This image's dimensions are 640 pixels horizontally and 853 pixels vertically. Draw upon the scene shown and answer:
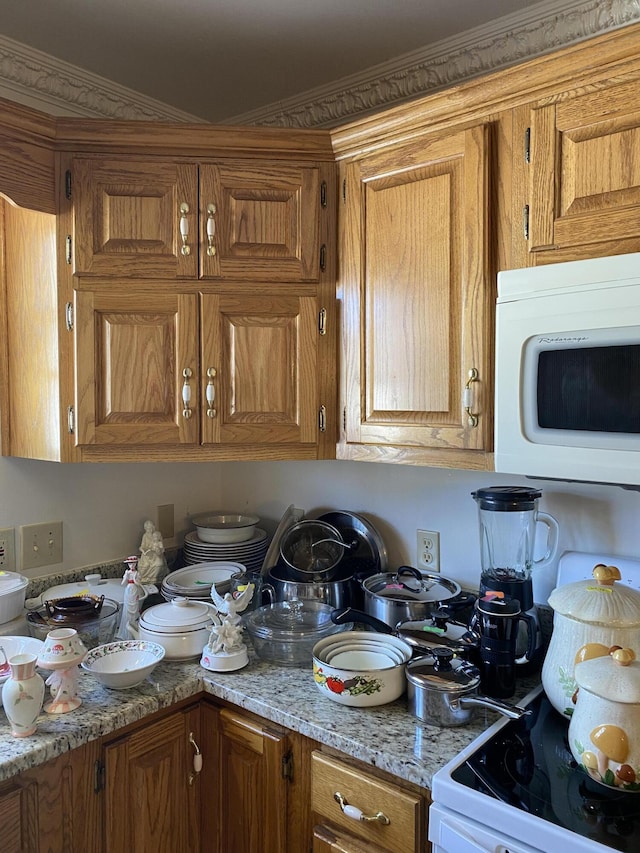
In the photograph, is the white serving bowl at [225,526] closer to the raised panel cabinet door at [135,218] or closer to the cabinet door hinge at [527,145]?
the raised panel cabinet door at [135,218]

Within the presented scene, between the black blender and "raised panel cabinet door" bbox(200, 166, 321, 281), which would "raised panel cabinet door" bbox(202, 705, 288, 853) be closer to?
the black blender

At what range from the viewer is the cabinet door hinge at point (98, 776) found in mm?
1356

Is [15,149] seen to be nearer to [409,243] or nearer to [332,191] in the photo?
[332,191]

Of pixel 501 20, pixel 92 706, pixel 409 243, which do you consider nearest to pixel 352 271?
pixel 409 243

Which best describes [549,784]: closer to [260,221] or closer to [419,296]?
[419,296]

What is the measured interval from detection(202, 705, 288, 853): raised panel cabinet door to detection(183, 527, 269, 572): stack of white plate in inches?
23.4

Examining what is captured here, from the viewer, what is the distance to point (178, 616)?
5.41 feet

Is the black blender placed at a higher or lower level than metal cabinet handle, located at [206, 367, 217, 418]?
lower

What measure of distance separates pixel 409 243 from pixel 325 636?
0.97 meters

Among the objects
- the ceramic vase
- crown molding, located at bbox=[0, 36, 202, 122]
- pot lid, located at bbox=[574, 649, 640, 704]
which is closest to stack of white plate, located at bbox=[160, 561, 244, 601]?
the ceramic vase

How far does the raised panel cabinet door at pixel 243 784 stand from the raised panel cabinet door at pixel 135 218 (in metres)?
1.11

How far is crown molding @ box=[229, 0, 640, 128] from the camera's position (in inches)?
61.8

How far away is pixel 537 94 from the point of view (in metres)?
1.31

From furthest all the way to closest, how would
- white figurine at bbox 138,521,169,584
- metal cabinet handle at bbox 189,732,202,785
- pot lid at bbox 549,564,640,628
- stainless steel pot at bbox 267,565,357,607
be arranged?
white figurine at bbox 138,521,169,584
stainless steel pot at bbox 267,565,357,607
metal cabinet handle at bbox 189,732,202,785
pot lid at bbox 549,564,640,628
